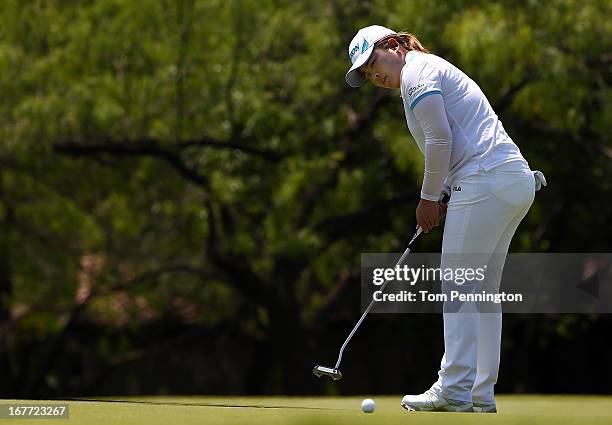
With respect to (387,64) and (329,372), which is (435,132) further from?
(329,372)

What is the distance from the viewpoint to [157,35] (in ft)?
52.5

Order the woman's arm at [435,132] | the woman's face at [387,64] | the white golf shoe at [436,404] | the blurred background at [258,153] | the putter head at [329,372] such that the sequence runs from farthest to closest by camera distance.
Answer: the blurred background at [258,153]
the putter head at [329,372]
the woman's face at [387,64]
the white golf shoe at [436,404]
the woman's arm at [435,132]

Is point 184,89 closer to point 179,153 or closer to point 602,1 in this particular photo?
point 179,153

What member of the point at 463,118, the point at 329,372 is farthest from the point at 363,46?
the point at 329,372

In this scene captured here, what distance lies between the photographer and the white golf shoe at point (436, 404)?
20.5 ft

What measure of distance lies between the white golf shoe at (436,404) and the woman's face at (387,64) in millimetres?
1465

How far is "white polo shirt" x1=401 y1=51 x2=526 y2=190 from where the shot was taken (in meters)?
6.21

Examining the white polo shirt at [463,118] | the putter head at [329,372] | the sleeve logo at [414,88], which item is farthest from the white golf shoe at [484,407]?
the sleeve logo at [414,88]

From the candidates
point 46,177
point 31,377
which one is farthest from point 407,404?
point 31,377

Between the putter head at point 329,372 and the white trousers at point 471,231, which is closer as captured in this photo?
the white trousers at point 471,231

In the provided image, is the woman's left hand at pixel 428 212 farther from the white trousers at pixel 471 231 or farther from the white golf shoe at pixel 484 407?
the white golf shoe at pixel 484 407

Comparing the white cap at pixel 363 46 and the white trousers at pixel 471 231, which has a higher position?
the white cap at pixel 363 46

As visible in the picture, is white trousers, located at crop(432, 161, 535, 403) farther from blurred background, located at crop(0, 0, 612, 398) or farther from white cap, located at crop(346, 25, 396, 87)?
blurred background, located at crop(0, 0, 612, 398)

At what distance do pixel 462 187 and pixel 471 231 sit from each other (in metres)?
0.21
